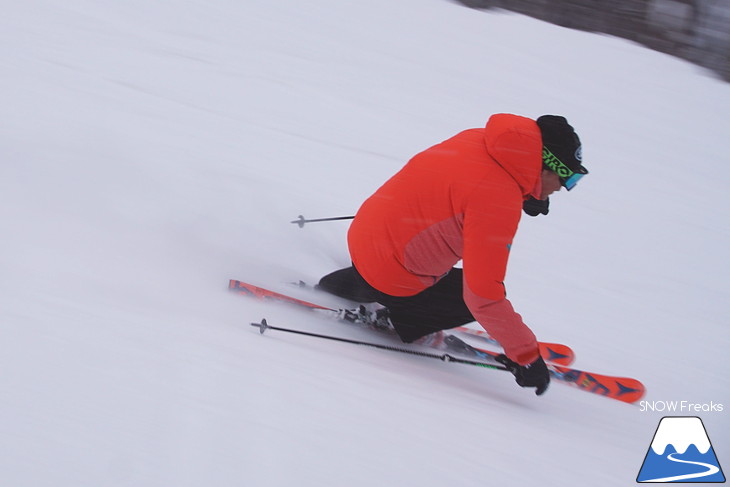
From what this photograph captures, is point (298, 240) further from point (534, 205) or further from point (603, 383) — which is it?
point (603, 383)

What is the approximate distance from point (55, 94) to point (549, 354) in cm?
425

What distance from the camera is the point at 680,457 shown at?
238cm

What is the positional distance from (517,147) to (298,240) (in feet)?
6.16

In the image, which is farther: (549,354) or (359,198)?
(359,198)

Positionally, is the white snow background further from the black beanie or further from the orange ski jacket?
the black beanie

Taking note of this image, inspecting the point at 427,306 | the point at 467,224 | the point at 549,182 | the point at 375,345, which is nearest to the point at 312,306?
the point at 375,345

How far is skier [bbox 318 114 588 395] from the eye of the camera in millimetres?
2248

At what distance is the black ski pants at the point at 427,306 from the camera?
9.52ft

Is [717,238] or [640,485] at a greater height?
[717,238]

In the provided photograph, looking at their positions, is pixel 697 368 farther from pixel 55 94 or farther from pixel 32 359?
pixel 55 94

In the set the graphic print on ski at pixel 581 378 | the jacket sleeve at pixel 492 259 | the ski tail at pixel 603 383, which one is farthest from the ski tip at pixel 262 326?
the ski tail at pixel 603 383

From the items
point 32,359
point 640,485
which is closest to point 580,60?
point 640,485

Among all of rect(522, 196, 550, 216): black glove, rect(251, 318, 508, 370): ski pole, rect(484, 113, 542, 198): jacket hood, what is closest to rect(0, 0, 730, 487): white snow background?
rect(251, 318, 508, 370): ski pole

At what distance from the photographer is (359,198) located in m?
4.50
